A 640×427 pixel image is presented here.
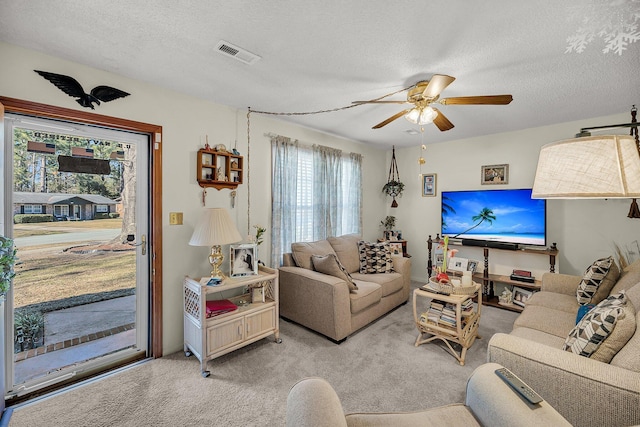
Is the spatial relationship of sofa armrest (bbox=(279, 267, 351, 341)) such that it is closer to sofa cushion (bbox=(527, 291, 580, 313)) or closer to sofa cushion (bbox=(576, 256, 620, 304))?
sofa cushion (bbox=(527, 291, 580, 313))

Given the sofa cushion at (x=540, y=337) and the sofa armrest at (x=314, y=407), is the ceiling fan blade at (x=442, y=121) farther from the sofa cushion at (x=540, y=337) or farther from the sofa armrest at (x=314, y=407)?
the sofa armrest at (x=314, y=407)

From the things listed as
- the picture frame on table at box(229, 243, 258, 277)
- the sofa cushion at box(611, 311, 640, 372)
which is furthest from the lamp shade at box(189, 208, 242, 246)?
the sofa cushion at box(611, 311, 640, 372)

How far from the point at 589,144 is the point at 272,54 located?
1.86m

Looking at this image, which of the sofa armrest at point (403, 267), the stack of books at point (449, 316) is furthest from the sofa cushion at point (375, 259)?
the stack of books at point (449, 316)

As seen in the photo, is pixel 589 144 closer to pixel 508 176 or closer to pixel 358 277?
pixel 358 277

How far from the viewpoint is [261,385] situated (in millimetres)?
2086

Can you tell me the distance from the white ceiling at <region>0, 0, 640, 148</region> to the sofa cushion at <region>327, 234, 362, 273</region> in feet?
6.30

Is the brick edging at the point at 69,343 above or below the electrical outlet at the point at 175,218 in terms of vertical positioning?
below

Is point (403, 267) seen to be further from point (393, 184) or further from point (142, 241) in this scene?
point (142, 241)

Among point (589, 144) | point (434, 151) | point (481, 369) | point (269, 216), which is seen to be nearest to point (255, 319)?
point (269, 216)

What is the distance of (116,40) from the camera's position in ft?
5.80

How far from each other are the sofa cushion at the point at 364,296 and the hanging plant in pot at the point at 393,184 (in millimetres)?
2248

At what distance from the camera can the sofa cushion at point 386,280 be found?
3.33 meters

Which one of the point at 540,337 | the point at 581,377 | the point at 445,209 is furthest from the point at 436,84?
the point at 445,209
